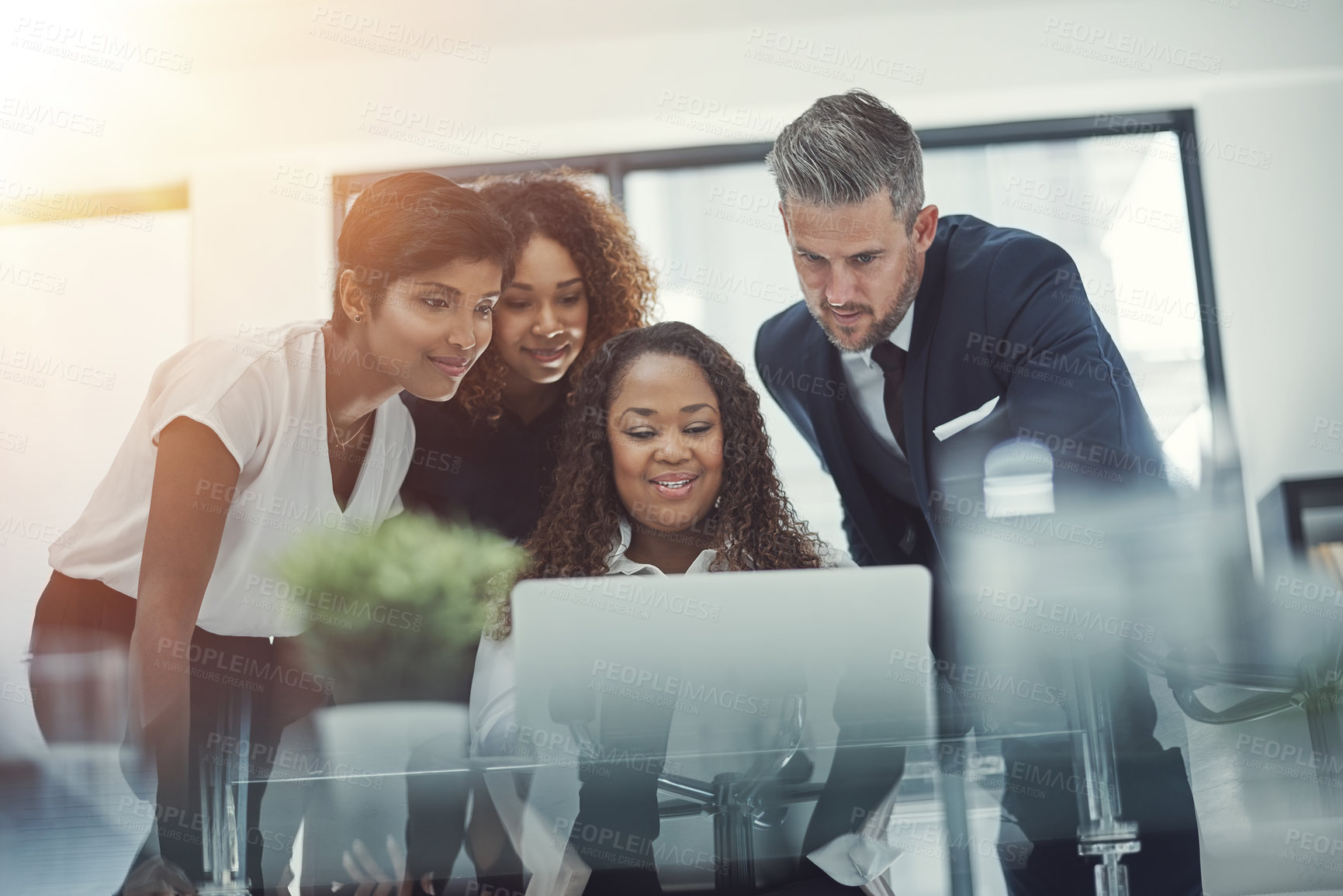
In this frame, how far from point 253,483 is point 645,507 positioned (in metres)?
0.74

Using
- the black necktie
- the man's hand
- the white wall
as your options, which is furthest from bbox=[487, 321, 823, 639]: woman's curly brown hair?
the man's hand

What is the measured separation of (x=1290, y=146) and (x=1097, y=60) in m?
0.43

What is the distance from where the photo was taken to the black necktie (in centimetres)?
209

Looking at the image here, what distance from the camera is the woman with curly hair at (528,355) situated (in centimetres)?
211

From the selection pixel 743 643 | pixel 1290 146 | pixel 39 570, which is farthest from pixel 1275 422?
pixel 39 570

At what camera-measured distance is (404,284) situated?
6.93ft

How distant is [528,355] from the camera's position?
2.13 m

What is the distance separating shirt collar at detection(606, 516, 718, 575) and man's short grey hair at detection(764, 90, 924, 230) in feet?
2.34

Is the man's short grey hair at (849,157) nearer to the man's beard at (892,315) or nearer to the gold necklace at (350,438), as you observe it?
the man's beard at (892,315)

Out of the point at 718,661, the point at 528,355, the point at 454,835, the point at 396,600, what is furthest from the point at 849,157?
the point at 454,835

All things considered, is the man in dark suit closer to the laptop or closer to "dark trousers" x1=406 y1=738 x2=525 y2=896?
the laptop

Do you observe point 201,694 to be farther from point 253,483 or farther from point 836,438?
point 836,438

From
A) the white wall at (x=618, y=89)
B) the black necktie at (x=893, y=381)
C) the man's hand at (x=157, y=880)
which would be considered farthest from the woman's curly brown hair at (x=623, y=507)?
the man's hand at (x=157, y=880)

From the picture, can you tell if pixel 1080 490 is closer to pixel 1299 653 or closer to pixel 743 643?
pixel 1299 653
